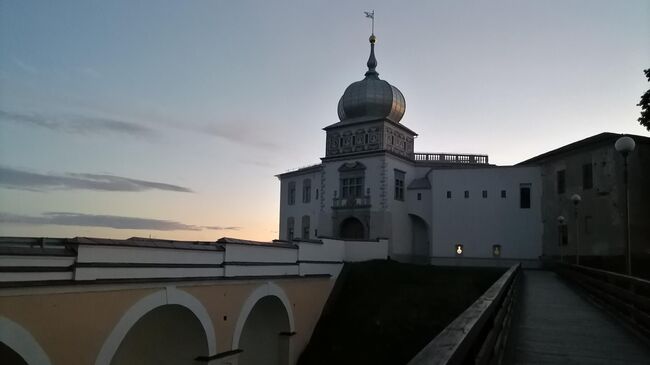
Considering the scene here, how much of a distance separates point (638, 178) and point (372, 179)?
14961mm

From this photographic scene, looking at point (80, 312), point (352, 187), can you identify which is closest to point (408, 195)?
point (352, 187)

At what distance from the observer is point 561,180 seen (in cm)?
3105

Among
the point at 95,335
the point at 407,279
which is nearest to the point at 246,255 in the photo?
the point at 95,335

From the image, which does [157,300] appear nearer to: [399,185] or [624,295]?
[624,295]

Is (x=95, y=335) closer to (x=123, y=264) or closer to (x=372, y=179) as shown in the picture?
(x=123, y=264)

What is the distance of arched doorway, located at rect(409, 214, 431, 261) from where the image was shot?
35781mm

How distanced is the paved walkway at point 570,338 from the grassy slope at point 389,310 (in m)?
11.3

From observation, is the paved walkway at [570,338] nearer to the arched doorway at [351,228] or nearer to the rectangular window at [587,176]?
the rectangular window at [587,176]

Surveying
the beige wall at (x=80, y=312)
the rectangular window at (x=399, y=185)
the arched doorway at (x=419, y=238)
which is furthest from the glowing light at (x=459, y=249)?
the beige wall at (x=80, y=312)

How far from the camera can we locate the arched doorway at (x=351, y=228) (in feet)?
115

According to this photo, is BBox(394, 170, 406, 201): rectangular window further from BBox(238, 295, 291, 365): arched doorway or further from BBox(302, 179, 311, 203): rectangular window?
BBox(238, 295, 291, 365): arched doorway

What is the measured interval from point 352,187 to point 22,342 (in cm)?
2731

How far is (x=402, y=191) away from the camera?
117 feet

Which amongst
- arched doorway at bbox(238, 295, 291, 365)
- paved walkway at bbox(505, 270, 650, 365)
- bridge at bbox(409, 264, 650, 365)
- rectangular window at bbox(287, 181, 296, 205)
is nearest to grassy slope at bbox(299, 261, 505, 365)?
arched doorway at bbox(238, 295, 291, 365)
